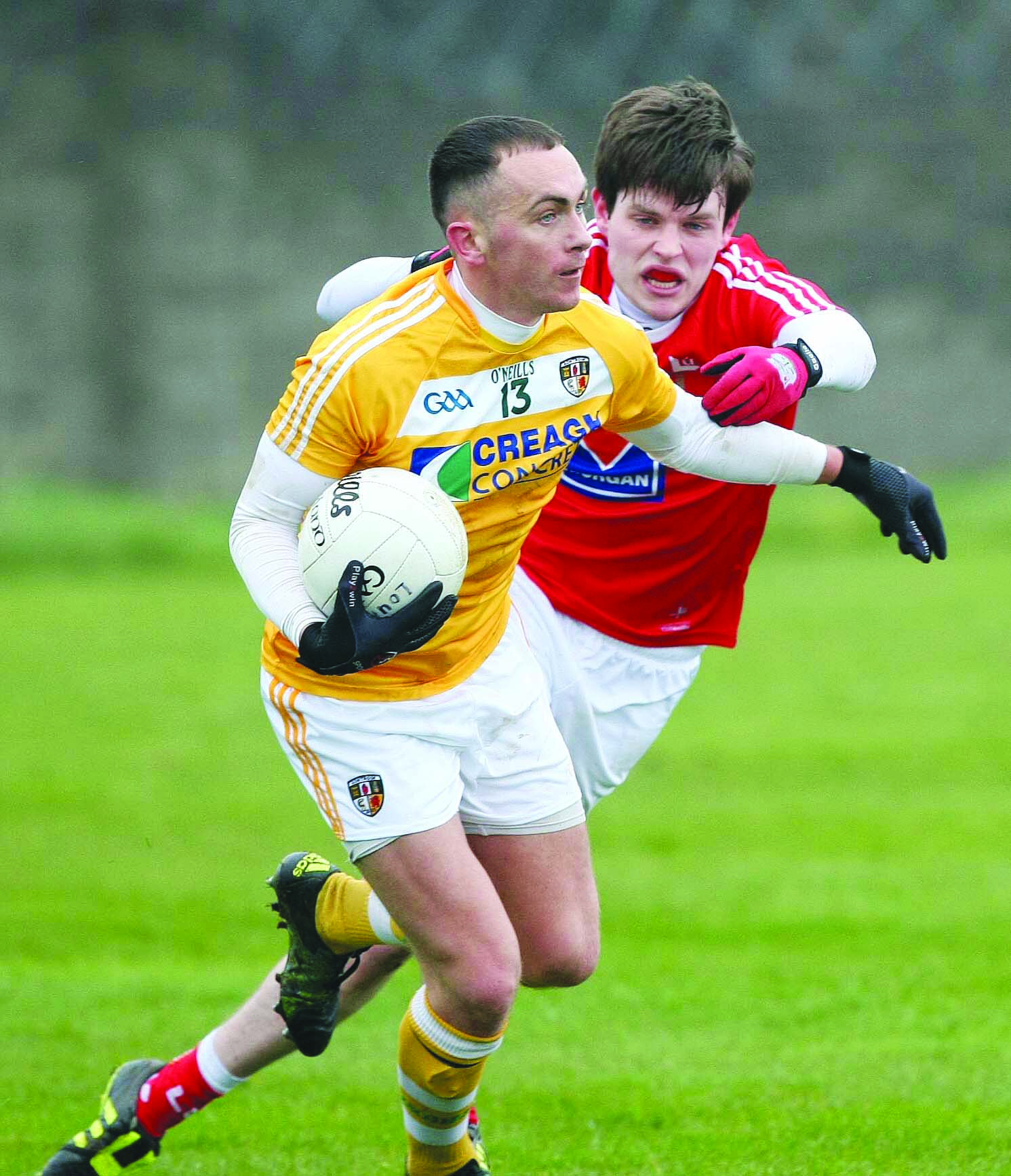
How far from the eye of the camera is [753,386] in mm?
3980

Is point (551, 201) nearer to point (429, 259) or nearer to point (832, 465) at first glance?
point (429, 259)

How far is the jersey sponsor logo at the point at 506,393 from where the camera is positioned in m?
3.64

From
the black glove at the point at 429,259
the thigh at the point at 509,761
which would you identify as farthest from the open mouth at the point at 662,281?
the thigh at the point at 509,761

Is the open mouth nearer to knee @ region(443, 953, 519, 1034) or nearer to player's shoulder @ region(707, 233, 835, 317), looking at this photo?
player's shoulder @ region(707, 233, 835, 317)

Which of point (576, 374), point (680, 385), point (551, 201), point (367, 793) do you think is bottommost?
point (367, 793)

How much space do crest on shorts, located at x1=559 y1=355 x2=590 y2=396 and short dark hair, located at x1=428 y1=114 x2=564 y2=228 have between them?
0.41 metres

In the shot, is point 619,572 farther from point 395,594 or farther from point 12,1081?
point 12,1081

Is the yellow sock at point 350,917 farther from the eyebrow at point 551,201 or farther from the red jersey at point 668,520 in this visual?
the eyebrow at point 551,201

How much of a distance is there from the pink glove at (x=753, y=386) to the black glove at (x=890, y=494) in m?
0.29

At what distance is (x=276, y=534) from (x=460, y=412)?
1.56ft

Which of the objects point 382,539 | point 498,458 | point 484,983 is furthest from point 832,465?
point 484,983

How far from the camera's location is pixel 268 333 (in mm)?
17688

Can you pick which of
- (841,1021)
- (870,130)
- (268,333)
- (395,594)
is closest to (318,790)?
(395,594)

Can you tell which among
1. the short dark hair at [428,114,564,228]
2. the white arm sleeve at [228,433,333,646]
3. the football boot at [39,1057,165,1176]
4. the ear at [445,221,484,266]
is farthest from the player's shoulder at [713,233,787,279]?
the football boot at [39,1057,165,1176]
